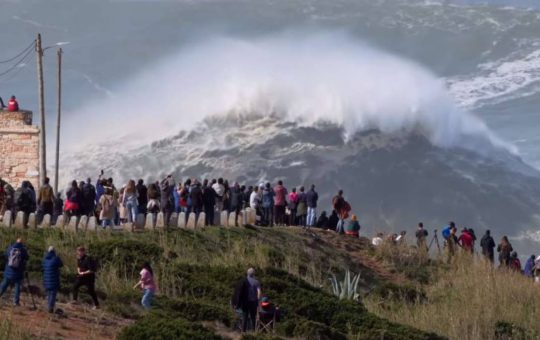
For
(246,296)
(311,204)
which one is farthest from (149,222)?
(246,296)

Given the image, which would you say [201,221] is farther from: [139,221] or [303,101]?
[303,101]

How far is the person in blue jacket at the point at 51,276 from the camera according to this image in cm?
2434

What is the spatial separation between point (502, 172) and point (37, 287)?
42.0 m

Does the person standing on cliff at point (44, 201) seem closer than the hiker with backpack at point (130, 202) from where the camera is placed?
Yes

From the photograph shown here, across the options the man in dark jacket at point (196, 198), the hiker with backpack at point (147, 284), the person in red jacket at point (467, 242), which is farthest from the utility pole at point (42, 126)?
the hiker with backpack at point (147, 284)

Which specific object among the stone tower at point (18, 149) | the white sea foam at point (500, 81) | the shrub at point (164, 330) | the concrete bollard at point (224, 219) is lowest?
the shrub at point (164, 330)

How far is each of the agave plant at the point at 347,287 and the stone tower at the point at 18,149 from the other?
1127 centimetres

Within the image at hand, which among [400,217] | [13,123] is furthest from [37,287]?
[400,217]

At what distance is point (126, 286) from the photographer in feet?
94.8

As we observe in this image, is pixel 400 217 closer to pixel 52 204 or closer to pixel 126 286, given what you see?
pixel 52 204

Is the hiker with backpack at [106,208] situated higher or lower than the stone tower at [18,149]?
lower

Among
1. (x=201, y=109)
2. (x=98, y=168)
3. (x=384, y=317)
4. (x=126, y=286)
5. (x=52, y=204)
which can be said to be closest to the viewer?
(x=126, y=286)

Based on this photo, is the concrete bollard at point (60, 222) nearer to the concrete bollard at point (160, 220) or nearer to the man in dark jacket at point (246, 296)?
the concrete bollard at point (160, 220)

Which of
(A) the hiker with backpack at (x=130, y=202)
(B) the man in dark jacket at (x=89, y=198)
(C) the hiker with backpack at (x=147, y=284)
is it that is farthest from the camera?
(A) the hiker with backpack at (x=130, y=202)
